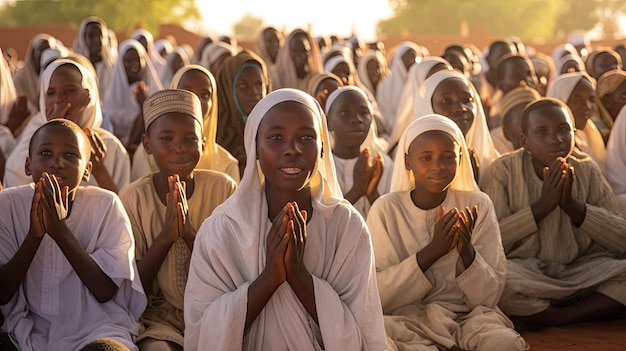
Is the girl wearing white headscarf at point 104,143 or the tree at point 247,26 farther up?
the tree at point 247,26

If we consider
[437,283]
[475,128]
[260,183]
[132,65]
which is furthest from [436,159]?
[132,65]

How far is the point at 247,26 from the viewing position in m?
84.7

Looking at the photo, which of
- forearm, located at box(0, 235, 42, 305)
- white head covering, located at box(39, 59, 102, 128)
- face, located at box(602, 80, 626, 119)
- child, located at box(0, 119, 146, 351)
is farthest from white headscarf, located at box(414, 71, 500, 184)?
forearm, located at box(0, 235, 42, 305)

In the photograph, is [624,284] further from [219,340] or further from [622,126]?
[219,340]

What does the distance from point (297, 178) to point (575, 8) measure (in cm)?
A: 5407

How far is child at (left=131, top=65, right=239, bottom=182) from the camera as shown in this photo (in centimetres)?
591

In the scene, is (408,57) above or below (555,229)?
above

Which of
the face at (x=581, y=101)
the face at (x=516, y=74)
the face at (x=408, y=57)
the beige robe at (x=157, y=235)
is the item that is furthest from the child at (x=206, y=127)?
the face at (x=408, y=57)

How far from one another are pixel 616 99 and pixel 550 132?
2862 mm

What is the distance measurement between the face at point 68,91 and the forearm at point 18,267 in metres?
2.20

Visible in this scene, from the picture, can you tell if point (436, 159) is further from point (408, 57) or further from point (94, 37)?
point (94, 37)

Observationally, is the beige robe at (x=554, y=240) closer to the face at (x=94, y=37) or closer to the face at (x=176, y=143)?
the face at (x=176, y=143)

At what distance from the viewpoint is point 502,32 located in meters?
47.2

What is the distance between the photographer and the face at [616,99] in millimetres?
8148
